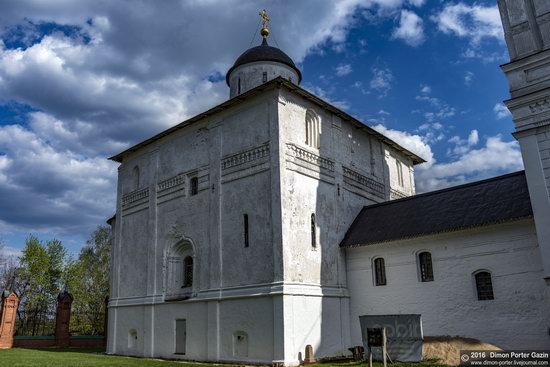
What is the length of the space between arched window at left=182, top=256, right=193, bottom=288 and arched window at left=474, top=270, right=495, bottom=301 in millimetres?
11316

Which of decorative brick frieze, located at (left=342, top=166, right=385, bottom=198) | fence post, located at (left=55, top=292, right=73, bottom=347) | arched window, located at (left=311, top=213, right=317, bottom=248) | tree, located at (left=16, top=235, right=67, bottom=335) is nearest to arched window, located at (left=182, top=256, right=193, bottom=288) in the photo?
arched window, located at (left=311, top=213, right=317, bottom=248)

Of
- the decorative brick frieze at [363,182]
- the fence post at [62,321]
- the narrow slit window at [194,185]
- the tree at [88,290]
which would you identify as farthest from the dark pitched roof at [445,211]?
the tree at [88,290]

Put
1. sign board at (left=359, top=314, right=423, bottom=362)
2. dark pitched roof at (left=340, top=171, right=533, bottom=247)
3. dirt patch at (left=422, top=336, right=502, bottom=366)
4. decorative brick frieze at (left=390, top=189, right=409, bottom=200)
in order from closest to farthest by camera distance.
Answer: dirt patch at (left=422, top=336, right=502, bottom=366) → sign board at (left=359, top=314, right=423, bottom=362) → dark pitched roof at (left=340, top=171, right=533, bottom=247) → decorative brick frieze at (left=390, top=189, right=409, bottom=200)

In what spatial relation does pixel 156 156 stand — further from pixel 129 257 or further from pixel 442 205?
pixel 442 205

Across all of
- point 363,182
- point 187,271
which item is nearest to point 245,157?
point 363,182

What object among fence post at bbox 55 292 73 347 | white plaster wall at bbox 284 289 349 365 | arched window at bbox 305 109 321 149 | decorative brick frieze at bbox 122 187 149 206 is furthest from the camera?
fence post at bbox 55 292 73 347

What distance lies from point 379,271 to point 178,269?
8764 millimetres

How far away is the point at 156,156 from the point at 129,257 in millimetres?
5237

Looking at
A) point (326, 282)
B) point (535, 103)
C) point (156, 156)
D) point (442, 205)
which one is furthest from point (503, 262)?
point (156, 156)

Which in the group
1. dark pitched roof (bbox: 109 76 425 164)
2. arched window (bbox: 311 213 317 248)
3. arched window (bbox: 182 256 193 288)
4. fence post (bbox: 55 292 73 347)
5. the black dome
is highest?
the black dome

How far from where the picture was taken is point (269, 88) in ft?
57.0

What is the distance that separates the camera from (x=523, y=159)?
42.1ft

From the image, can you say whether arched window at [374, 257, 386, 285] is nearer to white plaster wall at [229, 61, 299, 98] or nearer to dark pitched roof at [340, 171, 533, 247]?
dark pitched roof at [340, 171, 533, 247]

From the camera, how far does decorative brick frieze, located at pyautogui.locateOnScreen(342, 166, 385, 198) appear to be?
64.3 feet
